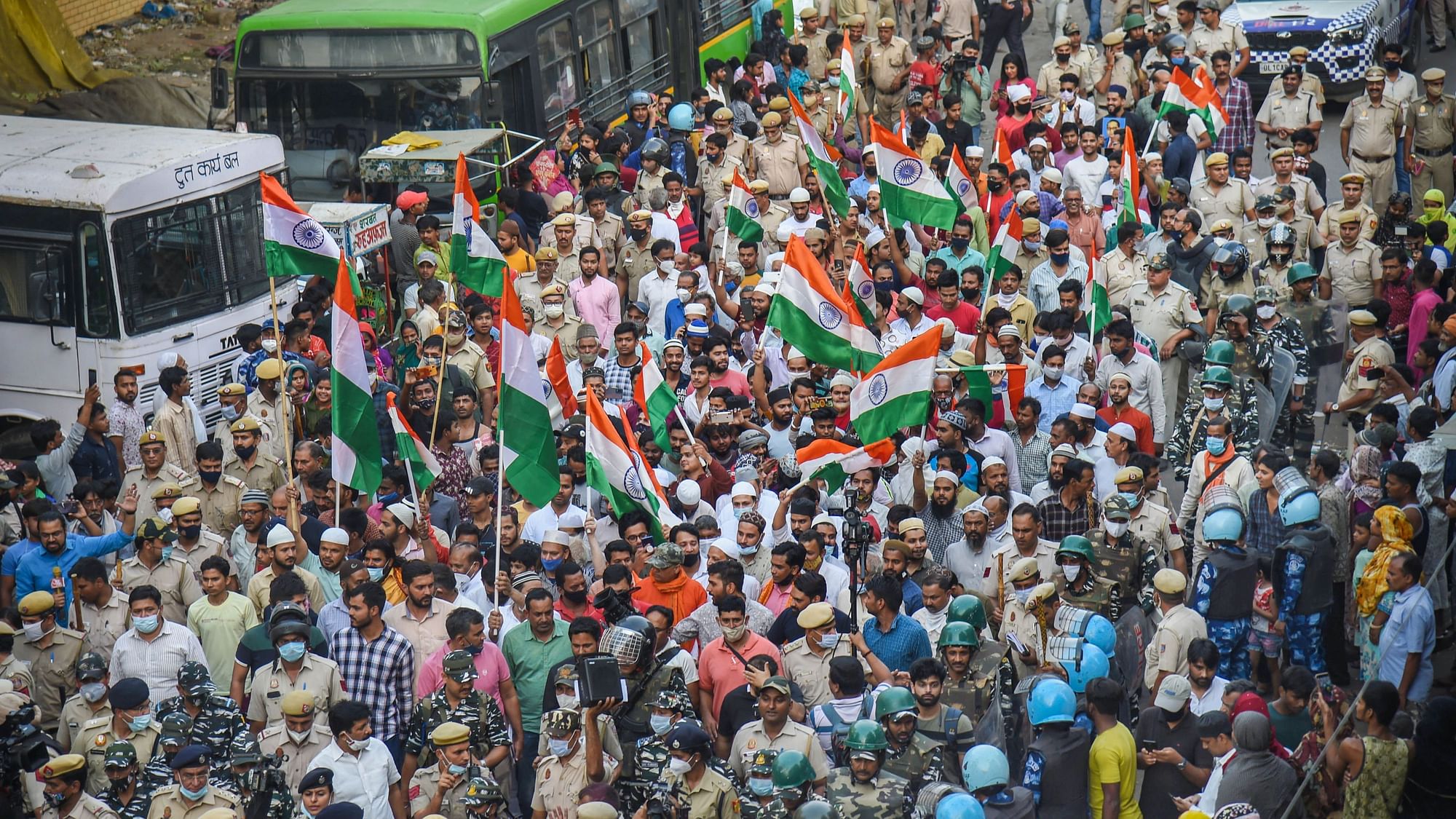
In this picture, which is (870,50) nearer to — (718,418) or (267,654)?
(718,418)

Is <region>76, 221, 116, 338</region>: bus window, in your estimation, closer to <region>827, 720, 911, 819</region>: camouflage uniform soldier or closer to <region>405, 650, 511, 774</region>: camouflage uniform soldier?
<region>405, 650, 511, 774</region>: camouflage uniform soldier

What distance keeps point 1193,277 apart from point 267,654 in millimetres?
7496

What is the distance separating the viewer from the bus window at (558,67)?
17188 millimetres

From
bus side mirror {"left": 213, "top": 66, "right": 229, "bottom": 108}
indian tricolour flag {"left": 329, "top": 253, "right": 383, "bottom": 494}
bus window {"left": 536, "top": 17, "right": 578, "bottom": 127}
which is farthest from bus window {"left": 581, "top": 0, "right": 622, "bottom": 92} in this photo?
indian tricolour flag {"left": 329, "top": 253, "right": 383, "bottom": 494}

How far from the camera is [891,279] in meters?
13.7

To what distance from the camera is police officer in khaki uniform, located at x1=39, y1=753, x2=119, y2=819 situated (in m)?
8.15

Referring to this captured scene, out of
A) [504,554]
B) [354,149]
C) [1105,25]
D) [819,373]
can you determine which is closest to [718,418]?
[819,373]

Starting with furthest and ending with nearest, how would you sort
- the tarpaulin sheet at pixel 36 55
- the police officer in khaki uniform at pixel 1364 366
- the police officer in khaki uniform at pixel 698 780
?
1. the tarpaulin sheet at pixel 36 55
2. the police officer in khaki uniform at pixel 1364 366
3. the police officer in khaki uniform at pixel 698 780

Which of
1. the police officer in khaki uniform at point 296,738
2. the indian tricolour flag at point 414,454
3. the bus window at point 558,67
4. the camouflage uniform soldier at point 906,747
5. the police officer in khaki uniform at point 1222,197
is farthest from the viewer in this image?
the bus window at point 558,67

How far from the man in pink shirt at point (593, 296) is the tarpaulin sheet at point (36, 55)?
873 centimetres

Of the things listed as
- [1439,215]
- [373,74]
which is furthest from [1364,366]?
[373,74]

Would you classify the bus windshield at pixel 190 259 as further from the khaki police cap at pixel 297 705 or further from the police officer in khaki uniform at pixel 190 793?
the police officer in khaki uniform at pixel 190 793

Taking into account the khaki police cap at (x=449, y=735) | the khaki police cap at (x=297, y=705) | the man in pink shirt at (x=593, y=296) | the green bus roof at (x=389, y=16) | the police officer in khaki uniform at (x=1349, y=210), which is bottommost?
the man in pink shirt at (x=593, y=296)

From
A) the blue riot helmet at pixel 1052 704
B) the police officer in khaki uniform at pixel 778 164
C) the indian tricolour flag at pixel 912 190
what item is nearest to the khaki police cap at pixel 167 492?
the blue riot helmet at pixel 1052 704
